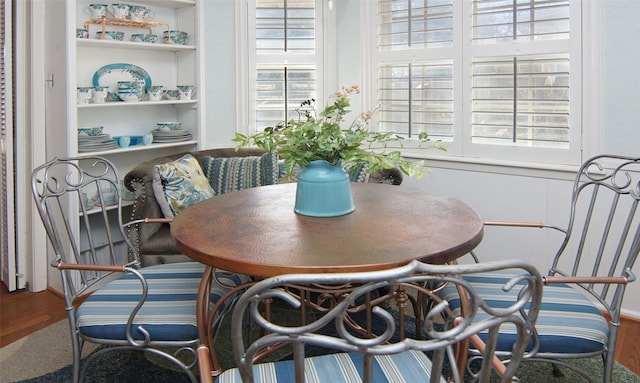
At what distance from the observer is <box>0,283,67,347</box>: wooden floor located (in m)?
2.74

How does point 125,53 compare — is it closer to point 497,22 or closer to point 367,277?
point 497,22

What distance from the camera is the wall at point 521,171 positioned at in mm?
2643

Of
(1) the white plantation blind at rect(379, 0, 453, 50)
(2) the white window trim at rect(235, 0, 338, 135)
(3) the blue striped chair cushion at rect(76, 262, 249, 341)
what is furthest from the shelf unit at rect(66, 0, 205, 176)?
(3) the blue striped chair cushion at rect(76, 262, 249, 341)

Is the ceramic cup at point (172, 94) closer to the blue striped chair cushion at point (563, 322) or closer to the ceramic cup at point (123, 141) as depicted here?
the ceramic cup at point (123, 141)

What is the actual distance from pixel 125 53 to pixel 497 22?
7.49 ft

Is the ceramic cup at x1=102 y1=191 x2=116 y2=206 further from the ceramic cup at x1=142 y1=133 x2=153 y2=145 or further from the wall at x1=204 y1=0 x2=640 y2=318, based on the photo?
the wall at x1=204 y1=0 x2=640 y2=318

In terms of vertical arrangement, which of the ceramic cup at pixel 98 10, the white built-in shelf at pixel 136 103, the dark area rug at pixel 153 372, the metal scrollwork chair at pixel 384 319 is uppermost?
the ceramic cup at pixel 98 10

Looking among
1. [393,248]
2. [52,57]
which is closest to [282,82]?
[52,57]

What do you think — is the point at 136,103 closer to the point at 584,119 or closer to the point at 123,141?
the point at 123,141

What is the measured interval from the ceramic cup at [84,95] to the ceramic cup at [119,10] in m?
0.48

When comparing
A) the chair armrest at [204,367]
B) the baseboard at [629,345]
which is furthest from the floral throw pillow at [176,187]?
the baseboard at [629,345]

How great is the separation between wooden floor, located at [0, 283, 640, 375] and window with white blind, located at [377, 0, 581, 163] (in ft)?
2.99

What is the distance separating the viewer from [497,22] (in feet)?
9.98

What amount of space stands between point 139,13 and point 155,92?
1.57 feet
